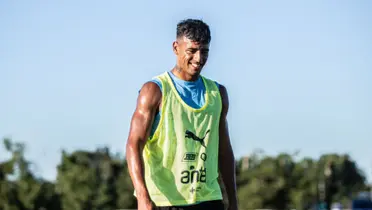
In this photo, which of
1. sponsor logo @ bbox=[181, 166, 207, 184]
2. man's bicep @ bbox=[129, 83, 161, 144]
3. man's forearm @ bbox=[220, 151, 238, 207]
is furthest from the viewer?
man's forearm @ bbox=[220, 151, 238, 207]

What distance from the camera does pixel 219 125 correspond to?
935 centimetres

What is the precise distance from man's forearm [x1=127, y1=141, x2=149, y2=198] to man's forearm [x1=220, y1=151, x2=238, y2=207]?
846 millimetres

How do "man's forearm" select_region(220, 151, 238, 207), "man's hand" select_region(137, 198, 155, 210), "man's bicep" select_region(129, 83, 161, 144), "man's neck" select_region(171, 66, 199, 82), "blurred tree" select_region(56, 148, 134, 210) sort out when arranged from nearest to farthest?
1. "man's hand" select_region(137, 198, 155, 210)
2. "man's bicep" select_region(129, 83, 161, 144)
3. "man's neck" select_region(171, 66, 199, 82)
4. "man's forearm" select_region(220, 151, 238, 207)
5. "blurred tree" select_region(56, 148, 134, 210)

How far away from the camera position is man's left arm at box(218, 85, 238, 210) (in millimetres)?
9383

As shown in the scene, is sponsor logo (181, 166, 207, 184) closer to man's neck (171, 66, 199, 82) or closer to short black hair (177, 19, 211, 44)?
man's neck (171, 66, 199, 82)

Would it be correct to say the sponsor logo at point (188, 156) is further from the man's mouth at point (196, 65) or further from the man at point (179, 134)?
the man's mouth at point (196, 65)

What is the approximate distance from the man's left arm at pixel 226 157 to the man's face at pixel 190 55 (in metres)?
0.40

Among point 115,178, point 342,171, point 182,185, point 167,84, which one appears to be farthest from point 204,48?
point 342,171

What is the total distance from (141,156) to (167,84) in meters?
0.59

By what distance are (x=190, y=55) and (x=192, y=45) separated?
0.09 meters

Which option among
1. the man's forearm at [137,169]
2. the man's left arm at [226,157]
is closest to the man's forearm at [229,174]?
the man's left arm at [226,157]

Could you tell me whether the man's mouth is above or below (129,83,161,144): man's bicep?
above

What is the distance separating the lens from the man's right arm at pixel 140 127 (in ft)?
28.9

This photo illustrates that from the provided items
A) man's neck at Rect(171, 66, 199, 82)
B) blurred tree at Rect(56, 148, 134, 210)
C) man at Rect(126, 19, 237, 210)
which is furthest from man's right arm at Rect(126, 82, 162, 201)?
blurred tree at Rect(56, 148, 134, 210)
